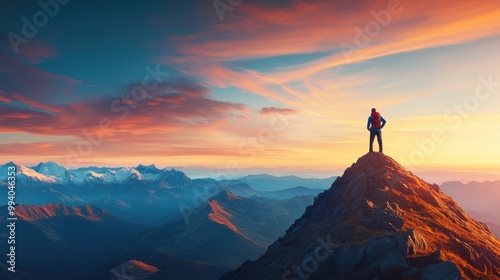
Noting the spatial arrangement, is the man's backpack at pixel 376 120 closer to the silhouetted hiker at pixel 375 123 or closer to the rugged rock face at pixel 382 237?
the silhouetted hiker at pixel 375 123

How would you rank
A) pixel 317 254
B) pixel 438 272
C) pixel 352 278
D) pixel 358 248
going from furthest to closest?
1. pixel 317 254
2. pixel 358 248
3. pixel 352 278
4. pixel 438 272

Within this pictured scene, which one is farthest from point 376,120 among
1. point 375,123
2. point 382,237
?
point 382,237

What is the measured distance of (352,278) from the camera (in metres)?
48.6

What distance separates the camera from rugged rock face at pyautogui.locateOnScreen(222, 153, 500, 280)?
47719 millimetres

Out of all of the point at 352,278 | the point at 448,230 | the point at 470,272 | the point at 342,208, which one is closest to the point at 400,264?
the point at 352,278

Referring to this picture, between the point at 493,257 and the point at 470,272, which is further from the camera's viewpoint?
the point at 493,257

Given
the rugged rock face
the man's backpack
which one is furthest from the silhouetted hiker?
the rugged rock face

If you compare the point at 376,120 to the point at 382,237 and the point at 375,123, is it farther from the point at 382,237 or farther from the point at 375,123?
the point at 382,237

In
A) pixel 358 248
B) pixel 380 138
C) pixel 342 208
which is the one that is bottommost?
pixel 358 248

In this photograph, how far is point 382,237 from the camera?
51.7 m

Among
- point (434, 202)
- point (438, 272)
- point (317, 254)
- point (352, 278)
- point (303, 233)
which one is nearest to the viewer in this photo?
point (438, 272)

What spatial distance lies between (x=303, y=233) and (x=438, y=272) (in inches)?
1520

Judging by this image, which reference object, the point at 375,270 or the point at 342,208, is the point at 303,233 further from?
the point at 375,270

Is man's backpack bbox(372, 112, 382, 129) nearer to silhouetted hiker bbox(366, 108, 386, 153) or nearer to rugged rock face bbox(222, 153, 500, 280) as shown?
silhouetted hiker bbox(366, 108, 386, 153)
